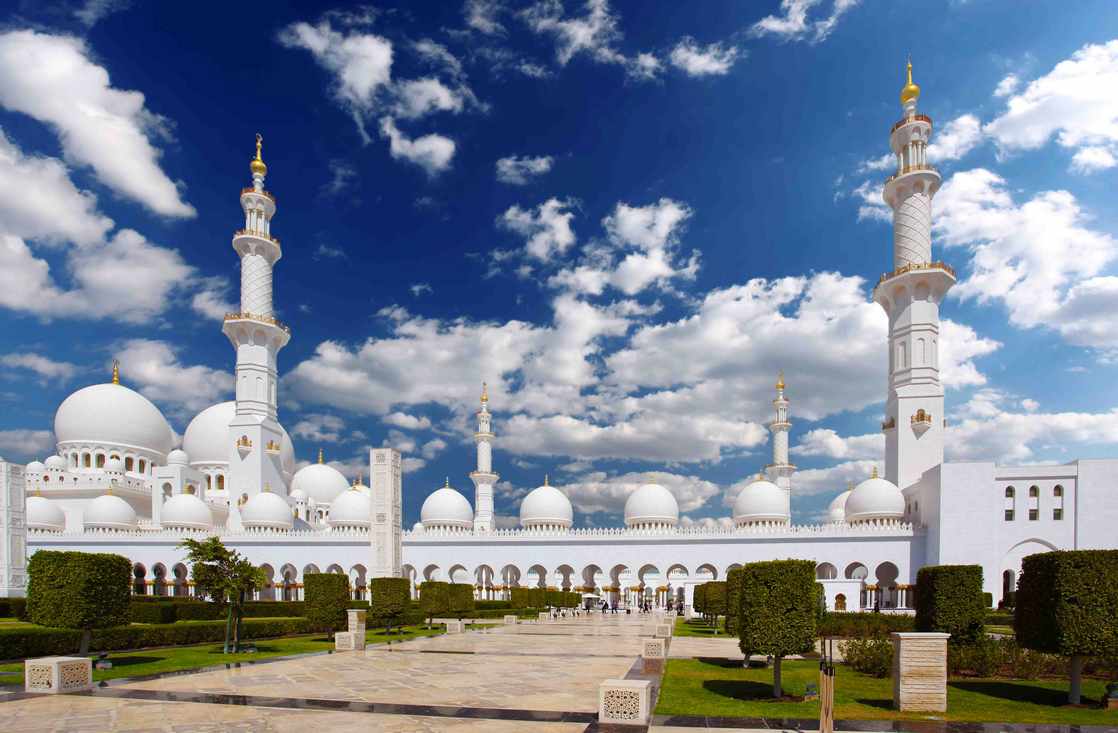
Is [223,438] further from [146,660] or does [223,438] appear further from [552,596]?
[146,660]

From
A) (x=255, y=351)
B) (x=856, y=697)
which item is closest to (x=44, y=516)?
(x=255, y=351)

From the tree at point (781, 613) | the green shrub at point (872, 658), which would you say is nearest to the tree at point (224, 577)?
the tree at point (781, 613)

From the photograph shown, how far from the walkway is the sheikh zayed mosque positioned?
25677mm

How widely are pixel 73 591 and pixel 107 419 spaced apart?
43.9m

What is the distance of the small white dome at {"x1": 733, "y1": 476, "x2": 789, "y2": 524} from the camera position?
156ft

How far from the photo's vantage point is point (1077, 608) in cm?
1276

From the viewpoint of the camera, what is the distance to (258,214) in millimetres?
52500

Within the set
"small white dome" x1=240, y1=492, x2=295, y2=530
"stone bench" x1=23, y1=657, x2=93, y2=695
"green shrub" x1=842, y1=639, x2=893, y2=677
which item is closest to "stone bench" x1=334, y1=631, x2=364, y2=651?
"stone bench" x1=23, y1=657, x2=93, y2=695

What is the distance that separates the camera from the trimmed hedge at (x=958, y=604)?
666 inches

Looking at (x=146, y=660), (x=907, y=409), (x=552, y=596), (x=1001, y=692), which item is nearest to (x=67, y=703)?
(x=146, y=660)

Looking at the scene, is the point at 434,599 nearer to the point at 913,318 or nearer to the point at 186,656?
the point at 186,656

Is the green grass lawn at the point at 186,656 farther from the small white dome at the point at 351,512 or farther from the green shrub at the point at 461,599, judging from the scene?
the small white dome at the point at 351,512

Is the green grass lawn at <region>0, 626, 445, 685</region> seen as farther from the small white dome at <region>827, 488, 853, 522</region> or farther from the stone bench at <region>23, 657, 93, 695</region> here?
the small white dome at <region>827, 488, 853, 522</region>

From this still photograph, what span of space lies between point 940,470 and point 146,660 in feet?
119
